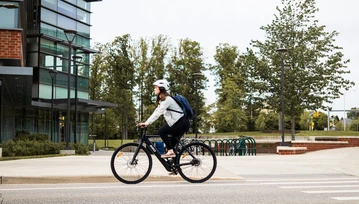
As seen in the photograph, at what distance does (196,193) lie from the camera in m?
8.56

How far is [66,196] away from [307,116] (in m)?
95.7

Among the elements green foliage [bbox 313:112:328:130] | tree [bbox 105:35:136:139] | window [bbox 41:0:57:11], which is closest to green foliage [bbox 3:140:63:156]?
window [bbox 41:0:57:11]

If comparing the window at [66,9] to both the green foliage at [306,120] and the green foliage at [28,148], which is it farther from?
the green foliage at [306,120]

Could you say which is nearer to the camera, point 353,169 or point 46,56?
point 353,169

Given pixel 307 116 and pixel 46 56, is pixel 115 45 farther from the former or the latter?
pixel 307 116

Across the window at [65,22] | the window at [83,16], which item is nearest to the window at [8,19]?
the window at [65,22]

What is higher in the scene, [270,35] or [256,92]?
[270,35]

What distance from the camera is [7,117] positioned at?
4044cm

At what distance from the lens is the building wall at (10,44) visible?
74.6 feet

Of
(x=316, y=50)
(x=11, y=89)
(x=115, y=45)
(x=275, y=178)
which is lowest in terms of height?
(x=275, y=178)

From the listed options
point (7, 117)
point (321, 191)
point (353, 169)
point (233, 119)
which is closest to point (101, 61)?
point (233, 119)

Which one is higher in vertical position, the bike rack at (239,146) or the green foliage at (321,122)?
the green foliage at (321,122)

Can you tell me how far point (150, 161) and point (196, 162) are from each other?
900 mm

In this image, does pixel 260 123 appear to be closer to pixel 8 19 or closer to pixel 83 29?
pixel 83 29
